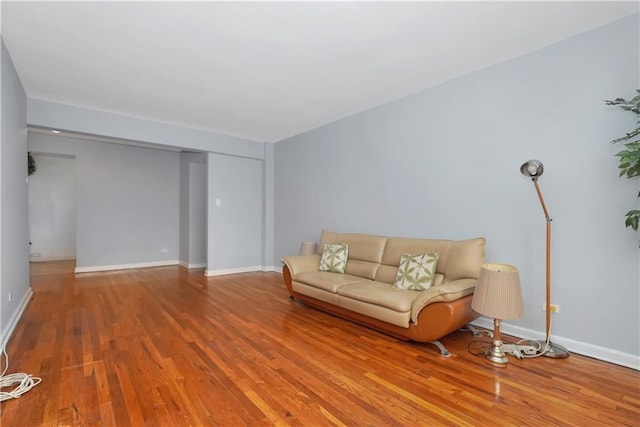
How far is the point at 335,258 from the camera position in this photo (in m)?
4.18

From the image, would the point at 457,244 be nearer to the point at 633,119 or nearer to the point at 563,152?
the point at 563,152

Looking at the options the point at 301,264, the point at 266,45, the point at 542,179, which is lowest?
the point at 301,264

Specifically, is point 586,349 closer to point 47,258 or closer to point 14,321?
point 14,321

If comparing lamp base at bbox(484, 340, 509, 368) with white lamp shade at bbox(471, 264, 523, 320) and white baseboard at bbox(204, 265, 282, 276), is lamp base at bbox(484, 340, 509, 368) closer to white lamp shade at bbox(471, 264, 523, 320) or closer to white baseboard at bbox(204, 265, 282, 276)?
white lamp shade at bbox(471, 264, 523, 320)

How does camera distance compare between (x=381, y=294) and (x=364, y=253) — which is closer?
(x=381, y=294)

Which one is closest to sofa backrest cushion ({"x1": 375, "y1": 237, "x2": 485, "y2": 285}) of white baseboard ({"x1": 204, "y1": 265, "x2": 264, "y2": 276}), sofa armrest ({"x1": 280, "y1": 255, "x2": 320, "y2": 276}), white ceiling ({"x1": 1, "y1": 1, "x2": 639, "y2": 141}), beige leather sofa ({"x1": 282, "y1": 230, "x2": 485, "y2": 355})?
beige leather sofa ({"x1": 282, "y1": 230, "x2": 485, "y2": 355})

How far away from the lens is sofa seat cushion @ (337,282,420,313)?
2.79 metres

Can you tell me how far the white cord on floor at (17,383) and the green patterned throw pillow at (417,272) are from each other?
3.01 metres

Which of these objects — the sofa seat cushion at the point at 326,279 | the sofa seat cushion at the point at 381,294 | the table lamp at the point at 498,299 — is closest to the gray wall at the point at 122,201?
the sofa seat cushion at the point at 326,279

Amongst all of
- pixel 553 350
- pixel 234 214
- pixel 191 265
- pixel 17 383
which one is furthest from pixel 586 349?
pixel 191 265

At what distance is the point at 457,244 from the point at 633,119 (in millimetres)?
1647

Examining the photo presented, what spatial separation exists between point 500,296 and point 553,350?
2.51 feet

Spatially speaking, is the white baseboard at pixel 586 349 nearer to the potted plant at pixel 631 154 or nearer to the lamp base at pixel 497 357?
the lamp base at pixel 497 357

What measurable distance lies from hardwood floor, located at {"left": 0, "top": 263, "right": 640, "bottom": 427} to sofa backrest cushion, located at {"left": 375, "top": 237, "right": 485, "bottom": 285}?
62cm
